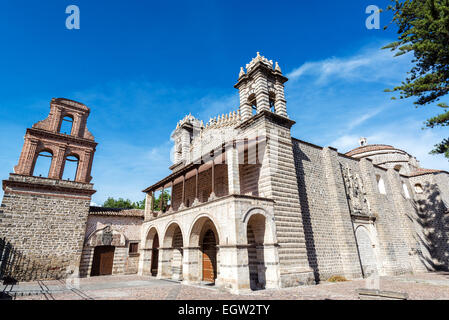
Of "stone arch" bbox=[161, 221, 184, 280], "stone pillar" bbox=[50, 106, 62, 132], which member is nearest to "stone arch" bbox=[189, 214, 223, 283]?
"stone arch" bbox=[161, 221, 184, 280]

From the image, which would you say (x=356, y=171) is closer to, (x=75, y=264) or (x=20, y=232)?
(x=75, y=264)

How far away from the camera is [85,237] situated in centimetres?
1728

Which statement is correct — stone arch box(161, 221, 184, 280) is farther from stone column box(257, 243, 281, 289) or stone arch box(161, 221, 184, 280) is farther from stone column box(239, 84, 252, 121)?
stone column box(239, 84, 252, 121)

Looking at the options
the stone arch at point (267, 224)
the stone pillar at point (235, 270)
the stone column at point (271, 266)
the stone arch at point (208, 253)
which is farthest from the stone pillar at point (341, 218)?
the stone pillar at point (235, 270)

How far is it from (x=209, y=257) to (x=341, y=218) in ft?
29.2

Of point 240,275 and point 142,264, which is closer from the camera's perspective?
point 240,275

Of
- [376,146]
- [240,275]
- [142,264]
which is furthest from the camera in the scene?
A: [376,146]

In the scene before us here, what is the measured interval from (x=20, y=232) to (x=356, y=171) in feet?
80.0

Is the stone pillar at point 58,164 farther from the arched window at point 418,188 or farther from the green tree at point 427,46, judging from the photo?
the arched window at point 418,188

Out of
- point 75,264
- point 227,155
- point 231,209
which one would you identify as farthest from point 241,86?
point 75,264

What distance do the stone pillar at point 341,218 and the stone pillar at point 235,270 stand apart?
759cm
